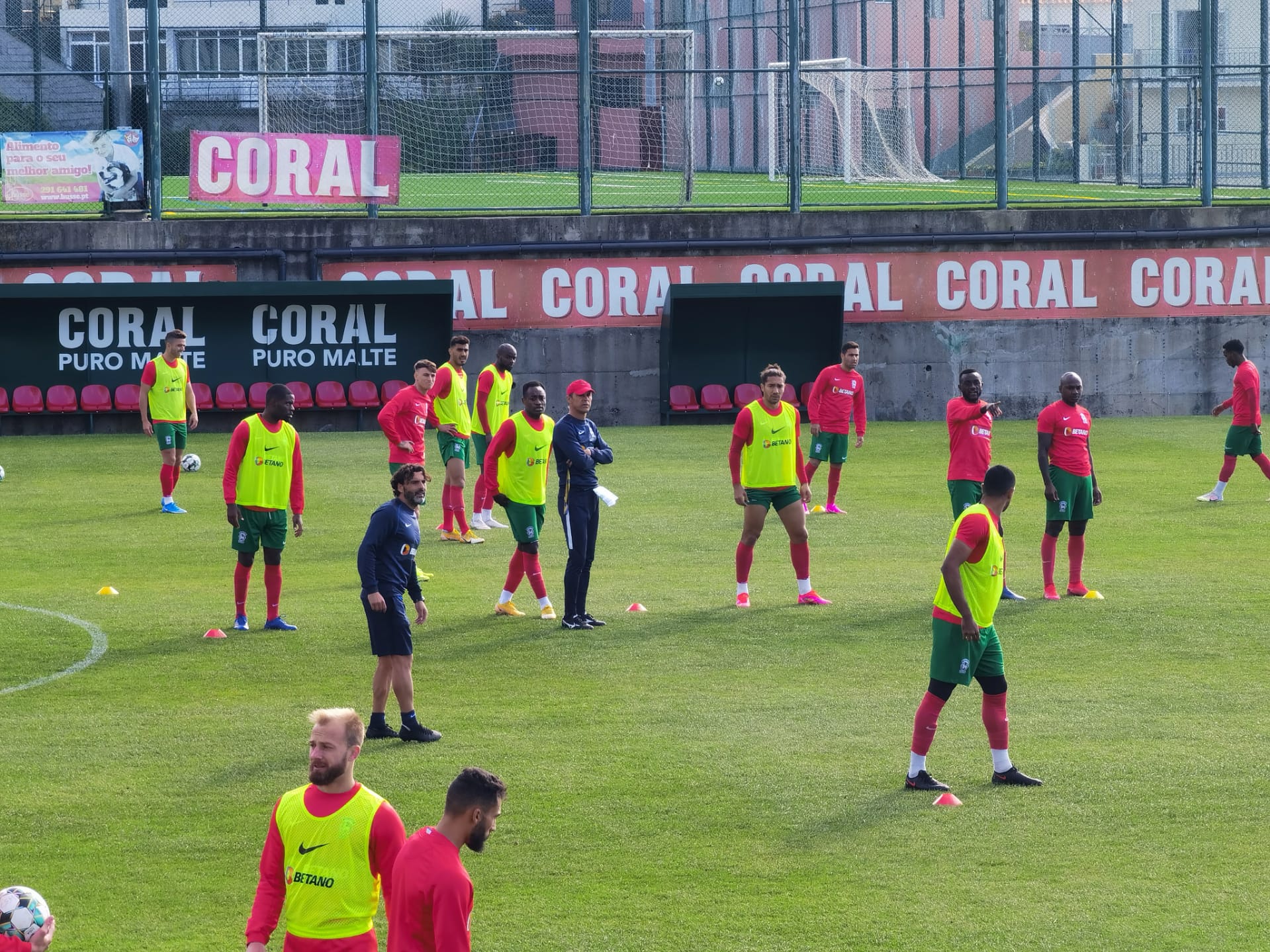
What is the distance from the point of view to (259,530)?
544 inches

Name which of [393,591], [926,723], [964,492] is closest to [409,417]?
[964,492]

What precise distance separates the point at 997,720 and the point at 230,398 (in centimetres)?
2094

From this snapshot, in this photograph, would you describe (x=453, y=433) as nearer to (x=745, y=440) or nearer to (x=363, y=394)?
(x=745, y=440)

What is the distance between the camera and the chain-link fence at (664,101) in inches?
1176

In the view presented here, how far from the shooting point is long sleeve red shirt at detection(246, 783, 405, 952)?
572 cm

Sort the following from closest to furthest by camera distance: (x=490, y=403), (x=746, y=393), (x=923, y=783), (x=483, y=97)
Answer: (x=923, y=783) < (x=490, y=403) < (x=746, y=393) < (x=483, y=97)

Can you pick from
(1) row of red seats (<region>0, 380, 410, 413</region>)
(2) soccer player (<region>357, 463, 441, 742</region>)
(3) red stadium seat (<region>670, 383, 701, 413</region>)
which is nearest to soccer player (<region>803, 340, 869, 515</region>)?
(3) red stadium seat (<region>670, 383, 701, 413</region>)

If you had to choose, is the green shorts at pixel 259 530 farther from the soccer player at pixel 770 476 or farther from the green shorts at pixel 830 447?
the green shorts at pixel 830 447

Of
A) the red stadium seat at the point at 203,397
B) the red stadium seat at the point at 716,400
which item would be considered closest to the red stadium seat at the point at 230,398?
the red stadium seat at the point at 203,397

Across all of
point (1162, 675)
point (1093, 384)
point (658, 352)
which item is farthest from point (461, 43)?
point (1162, 675)

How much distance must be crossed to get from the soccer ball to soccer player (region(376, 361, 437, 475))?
11828mm

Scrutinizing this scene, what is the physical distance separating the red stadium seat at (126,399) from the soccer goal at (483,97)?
5.98 meters

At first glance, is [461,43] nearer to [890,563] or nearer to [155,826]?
[890,563]

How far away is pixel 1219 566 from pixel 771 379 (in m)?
5.45
